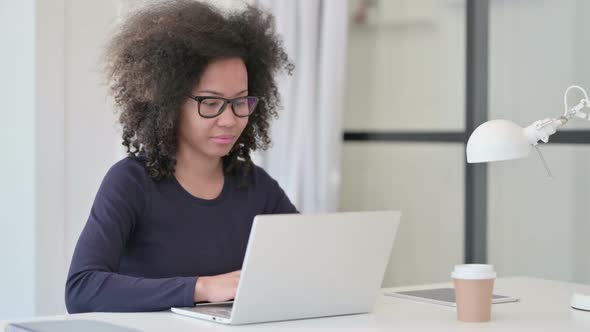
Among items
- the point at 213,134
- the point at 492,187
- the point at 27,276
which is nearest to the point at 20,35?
the point at 27,276

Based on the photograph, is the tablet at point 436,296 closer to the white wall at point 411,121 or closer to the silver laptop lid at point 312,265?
the silver laptop lid at point 312,265

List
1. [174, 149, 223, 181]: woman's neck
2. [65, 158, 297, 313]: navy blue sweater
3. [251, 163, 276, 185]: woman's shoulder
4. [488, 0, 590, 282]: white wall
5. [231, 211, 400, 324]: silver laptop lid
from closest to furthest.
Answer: [231, 211, 400, 324]: silver laptop lid
[65, 158, 297, 313]: navy blue sweater
[174, 149, 223, 181]: woman's neck
[251, 163, 276, 185]: woman's shoulder
[488, 0, 590, 282]: white wall

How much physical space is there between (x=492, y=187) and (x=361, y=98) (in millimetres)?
744

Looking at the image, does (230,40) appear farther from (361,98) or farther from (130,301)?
(361,98)

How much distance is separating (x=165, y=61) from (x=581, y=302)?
1.08 metres

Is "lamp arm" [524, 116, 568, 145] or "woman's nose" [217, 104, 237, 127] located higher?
"woman's nose" [217, 104, 237, 127]

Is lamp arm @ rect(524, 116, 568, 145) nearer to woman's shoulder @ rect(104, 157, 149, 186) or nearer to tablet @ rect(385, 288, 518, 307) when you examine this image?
tablet @ rect(385, 288, 518, 307)

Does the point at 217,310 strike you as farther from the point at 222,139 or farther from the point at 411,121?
the point at 411,121

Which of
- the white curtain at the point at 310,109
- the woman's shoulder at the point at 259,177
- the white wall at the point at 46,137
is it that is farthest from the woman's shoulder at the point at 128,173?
the white curtain at the point at 310,109

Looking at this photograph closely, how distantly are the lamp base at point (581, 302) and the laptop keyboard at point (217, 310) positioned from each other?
0.72m

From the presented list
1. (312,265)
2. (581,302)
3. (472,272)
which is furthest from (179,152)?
(581,302)

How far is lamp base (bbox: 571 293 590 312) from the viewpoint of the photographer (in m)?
1.97

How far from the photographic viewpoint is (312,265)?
1.75m

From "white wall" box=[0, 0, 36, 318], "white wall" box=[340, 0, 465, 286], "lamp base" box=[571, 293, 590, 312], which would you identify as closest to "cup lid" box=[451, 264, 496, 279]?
"lamp base" box=[571, 293, 590, 312]
